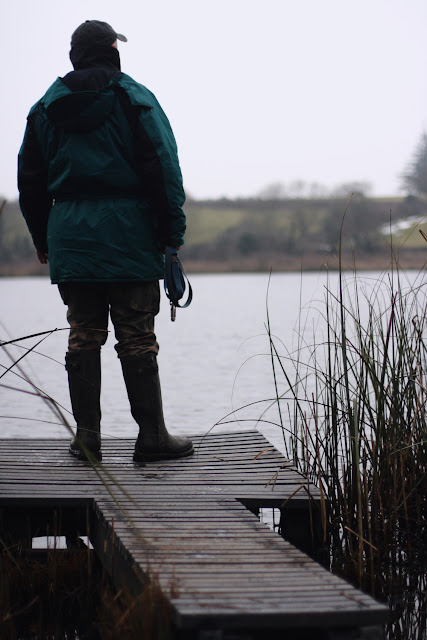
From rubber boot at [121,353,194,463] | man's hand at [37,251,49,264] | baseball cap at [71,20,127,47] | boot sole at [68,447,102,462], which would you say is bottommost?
boot sole at [68,447,102,462]

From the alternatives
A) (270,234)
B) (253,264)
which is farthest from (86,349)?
(270,234)

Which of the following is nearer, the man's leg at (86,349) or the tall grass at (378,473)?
the tall grass at (378,473)

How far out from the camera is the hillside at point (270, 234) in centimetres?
5600

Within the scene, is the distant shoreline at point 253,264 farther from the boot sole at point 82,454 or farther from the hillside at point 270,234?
the boot sole at point 82,454

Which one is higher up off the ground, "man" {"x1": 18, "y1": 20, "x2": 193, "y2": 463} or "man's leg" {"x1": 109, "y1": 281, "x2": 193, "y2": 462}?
"man" {"x1": 18, "y1": 20, "x2": 193, "y2": 463}

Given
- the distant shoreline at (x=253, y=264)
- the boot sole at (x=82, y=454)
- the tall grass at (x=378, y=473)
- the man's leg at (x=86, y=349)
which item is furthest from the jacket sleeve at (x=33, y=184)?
the distant shoreline at (x=253, y=264)

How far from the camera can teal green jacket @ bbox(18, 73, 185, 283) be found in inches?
137

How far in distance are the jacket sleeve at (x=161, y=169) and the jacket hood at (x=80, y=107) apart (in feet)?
0.49

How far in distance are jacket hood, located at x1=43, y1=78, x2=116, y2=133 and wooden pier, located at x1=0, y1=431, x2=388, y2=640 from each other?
4.63 feet

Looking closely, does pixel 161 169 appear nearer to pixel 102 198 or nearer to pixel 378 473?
pixel 102 198

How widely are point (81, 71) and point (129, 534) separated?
192 cm

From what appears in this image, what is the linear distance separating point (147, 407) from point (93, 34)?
5.21 feet

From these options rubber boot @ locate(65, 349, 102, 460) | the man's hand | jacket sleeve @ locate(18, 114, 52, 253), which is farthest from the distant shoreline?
rubber boot @ locate(65, 349, 102, 460)

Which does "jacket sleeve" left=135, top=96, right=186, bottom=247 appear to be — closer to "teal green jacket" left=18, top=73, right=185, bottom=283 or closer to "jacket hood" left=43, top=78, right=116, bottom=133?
"teal green jacket" left=18, top=73, right=185, bottom=283
